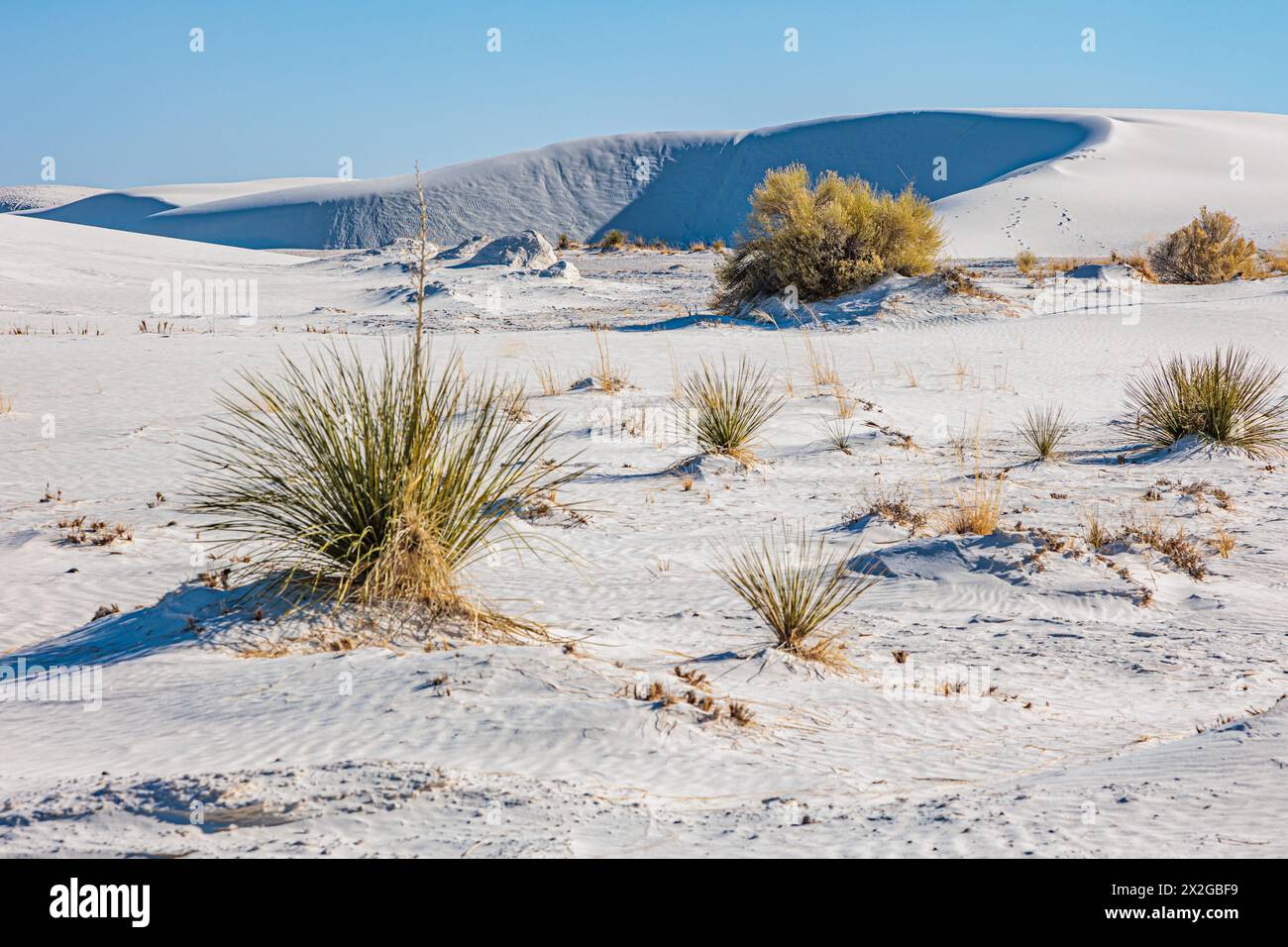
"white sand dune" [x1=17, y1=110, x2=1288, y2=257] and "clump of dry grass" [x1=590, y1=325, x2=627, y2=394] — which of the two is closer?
"clump of dry grass" [x1=590, y1=325, x2=627, y2=394]

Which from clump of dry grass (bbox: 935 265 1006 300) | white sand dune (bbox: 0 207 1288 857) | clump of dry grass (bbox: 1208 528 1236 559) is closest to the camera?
white sand dune (bbox: 0 207 1288 857)

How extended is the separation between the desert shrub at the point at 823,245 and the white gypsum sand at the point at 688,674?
7.21m

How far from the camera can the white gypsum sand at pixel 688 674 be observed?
2912 mm

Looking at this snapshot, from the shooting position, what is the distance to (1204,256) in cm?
2261

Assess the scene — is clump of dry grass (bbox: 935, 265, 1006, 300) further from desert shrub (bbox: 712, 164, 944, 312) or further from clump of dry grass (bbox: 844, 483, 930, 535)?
clump of dry grass (bbox: 844, 483, 930, 535)

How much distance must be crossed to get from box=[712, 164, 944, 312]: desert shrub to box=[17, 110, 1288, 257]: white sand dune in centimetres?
3105

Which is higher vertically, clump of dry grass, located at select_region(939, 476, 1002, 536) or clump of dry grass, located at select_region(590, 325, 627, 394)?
clump of dry grass, located at select_region(590, 325, 627, 394)

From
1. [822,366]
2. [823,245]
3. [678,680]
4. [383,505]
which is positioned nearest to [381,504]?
[383,505]

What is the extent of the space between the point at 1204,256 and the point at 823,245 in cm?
944

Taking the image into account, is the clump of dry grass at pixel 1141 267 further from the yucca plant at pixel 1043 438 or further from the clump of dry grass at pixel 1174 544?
the clump of dry grass at pixel 1174 544

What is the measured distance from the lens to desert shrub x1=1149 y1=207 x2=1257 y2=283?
22531mm

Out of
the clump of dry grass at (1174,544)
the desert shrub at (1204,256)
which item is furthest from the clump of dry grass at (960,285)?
the clump of dry grass at (1174,544)

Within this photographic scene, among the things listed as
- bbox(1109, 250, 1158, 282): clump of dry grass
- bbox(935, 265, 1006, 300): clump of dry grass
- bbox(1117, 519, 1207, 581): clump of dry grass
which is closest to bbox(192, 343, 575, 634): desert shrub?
bbox(1117, 519, 1207, 581): clump of dry grass
